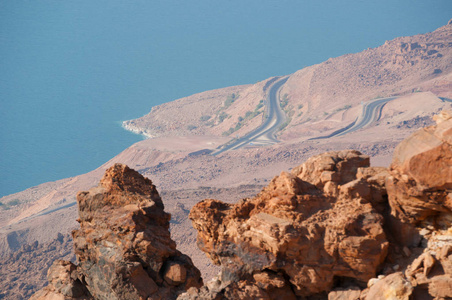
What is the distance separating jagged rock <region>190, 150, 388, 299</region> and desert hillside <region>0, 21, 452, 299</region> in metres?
39.3

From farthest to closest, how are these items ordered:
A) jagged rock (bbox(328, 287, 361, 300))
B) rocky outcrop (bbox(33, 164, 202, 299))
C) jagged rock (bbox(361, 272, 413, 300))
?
1. rocky outcrop (bbox(33, 164, 202, 299))
2. jagged rock (bbox(328, 287, 361, 300))
3. jagged rock (bbox(361, 272, 413, 300))

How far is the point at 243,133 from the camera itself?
454 ft

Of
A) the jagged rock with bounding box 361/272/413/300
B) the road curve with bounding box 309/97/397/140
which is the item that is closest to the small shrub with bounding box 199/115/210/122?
the road curve with bounding box 309/97/397/140

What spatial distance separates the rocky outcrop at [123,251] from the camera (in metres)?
18.6

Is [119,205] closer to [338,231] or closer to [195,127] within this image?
[338,231]

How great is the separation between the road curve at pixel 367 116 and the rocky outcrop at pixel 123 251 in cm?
9999

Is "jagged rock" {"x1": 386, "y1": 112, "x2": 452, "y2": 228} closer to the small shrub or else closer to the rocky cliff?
the rocky cliff

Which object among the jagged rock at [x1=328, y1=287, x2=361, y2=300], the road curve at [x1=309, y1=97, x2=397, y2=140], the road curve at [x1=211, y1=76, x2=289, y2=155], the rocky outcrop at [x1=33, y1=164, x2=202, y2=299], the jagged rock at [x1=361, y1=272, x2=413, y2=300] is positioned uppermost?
the rocky outcrop at [x1=33, y1=164, x2=202, y2=299]

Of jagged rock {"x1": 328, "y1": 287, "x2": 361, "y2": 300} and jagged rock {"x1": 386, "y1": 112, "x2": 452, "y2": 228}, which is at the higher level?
jagged rock {"x1": 386, "y1": 112, "x2": 452, "y2": 228}

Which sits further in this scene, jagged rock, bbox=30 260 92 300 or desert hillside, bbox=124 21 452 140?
desert hillside, bbox=124 21 452 140

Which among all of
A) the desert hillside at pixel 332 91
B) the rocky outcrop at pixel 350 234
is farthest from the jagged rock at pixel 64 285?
the desert hillside at pixel 332 91

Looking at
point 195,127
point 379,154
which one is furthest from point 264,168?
point 195,127

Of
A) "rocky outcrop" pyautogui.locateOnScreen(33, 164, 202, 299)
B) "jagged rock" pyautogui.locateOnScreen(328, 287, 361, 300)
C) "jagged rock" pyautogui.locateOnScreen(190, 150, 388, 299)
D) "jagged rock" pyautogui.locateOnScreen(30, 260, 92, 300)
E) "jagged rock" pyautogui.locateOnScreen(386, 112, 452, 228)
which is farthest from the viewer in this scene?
"jagged rock" pyautogui.locateOnScreen(30, 260, 92, 300)

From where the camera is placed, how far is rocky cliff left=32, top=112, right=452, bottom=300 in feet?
46.9
